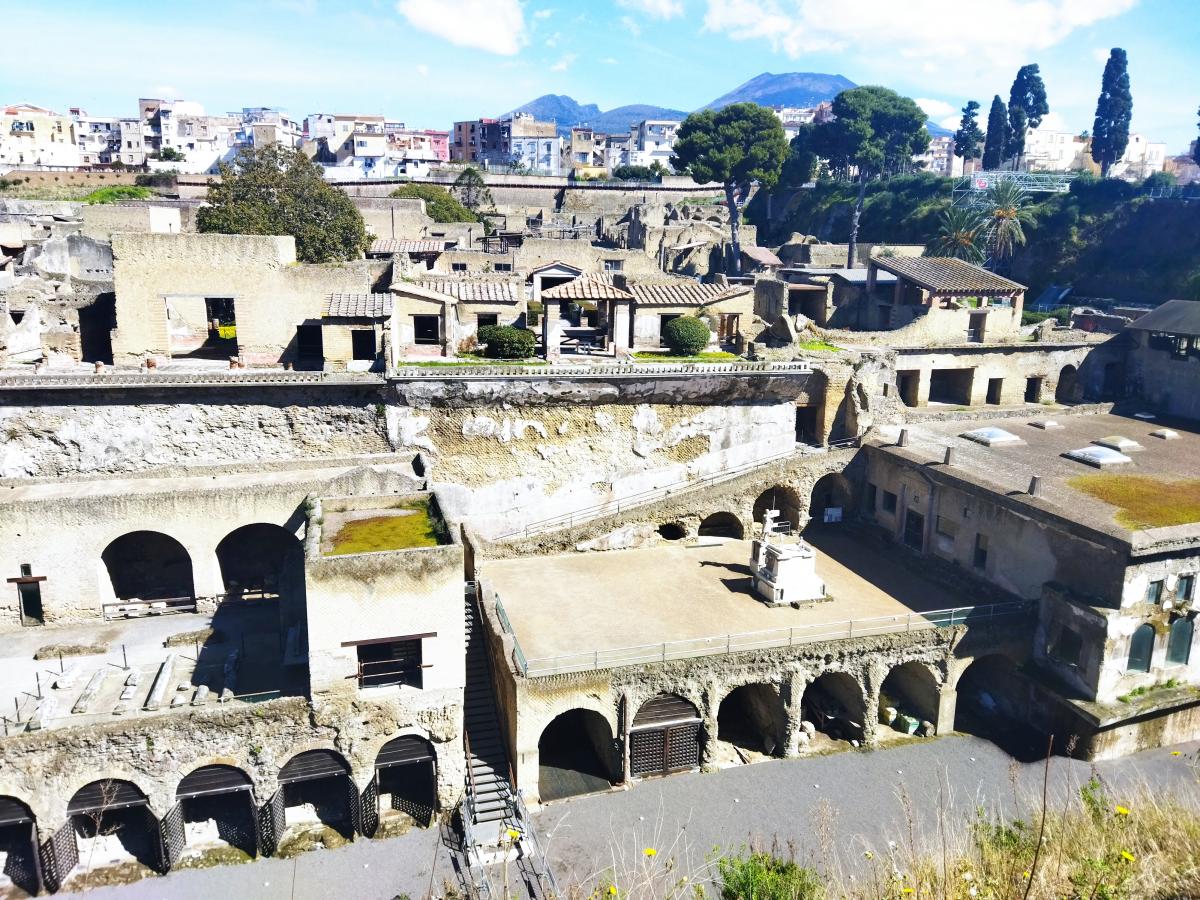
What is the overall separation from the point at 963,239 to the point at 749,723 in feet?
132

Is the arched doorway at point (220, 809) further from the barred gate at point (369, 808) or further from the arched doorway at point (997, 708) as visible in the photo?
the arched doorway at point (997, 708)

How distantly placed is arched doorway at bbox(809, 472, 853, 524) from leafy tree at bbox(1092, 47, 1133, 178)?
170 feet

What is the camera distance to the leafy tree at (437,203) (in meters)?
69.9

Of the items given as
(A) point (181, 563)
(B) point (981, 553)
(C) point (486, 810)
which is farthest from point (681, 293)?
(C) point (486, 810)

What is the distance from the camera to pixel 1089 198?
62.3 metres

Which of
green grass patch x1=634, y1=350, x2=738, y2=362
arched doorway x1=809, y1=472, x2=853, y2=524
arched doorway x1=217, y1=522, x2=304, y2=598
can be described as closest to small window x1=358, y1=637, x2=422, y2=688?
arched doorway x1=217, y1=522, x2=304, y2=598

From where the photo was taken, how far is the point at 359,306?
3256 cm

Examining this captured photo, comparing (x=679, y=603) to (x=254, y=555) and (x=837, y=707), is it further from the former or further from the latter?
(x=254, y=555)

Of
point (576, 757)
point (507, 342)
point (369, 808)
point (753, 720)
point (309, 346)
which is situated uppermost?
point (507, 342)

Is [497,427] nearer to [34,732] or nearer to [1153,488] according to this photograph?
[34,732]

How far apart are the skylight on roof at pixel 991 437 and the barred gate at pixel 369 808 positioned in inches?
985

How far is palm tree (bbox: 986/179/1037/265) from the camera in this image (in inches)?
2221

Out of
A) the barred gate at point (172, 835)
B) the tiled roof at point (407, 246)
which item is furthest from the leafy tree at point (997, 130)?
the barred gate at point (172, 835)

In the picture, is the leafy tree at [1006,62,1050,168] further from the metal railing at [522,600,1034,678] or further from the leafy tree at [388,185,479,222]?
the metal railing at [522,600,1034,678]
